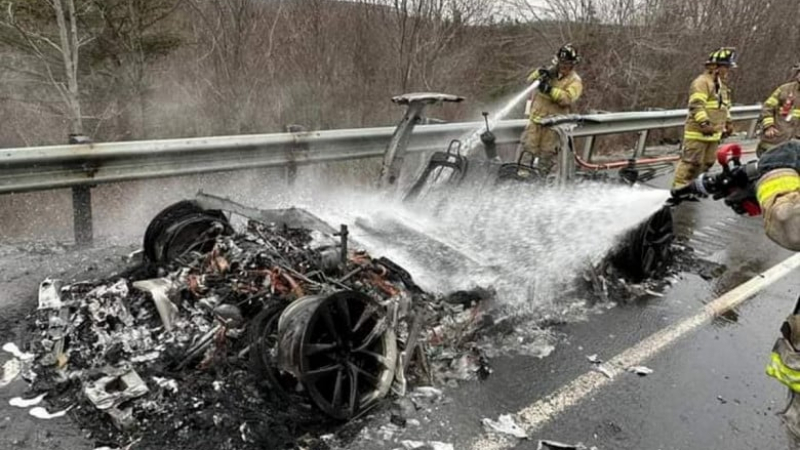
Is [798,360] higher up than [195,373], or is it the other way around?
[798,360]

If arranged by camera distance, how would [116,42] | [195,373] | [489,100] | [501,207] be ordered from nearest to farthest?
1. [195,373]
2. [501,207]
3. [116,42]
4. [489,100]

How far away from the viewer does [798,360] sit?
2.28 m

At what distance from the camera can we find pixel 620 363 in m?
3.74

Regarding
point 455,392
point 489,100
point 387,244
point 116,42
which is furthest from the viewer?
point 489,100

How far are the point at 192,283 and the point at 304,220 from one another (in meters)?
0.99

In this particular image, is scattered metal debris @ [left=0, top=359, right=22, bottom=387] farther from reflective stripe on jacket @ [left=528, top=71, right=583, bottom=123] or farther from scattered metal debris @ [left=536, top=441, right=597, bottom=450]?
reflective stripe on jacket @ [left=528, top=71, right=583, bottom=123]

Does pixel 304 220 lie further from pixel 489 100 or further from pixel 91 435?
pixel 489 100

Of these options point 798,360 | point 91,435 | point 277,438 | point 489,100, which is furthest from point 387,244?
point 489,100

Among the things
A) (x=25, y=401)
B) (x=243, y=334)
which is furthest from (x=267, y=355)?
(x=25, y=401)

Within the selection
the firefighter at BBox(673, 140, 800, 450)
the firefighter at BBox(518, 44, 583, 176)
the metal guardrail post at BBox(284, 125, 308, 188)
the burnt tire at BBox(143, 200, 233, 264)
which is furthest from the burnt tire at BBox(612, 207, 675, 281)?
the burnt tire at BBox(143, 200, 233, 264)

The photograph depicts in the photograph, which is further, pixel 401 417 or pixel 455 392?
pixel 455 392

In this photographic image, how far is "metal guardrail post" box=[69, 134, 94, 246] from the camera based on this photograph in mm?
4679

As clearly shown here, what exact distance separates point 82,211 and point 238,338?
265 centimetres

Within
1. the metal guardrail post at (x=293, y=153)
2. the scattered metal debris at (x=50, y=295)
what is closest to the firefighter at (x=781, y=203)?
the scattered metal debris at (x=50, y=295)
